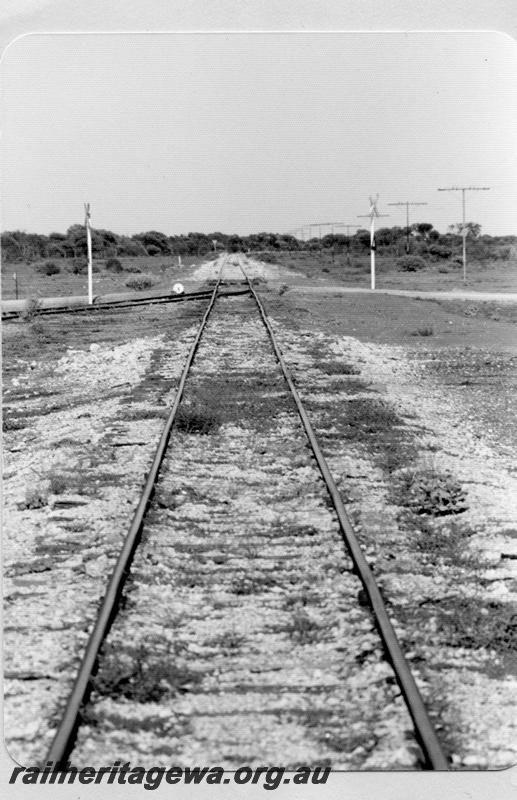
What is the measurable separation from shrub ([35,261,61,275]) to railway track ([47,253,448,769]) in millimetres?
32760

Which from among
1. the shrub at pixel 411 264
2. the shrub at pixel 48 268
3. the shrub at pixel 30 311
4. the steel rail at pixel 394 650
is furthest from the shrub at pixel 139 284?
the steel rail at pixel 394 650

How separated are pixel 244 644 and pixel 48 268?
35.9 metres

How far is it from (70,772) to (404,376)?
9082mm

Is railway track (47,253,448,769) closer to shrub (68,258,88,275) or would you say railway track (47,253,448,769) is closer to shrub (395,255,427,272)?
shrub (68,258,88,275)

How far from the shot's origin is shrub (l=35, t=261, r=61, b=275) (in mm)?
37188

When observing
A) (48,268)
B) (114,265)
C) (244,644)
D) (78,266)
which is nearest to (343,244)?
(114,265)

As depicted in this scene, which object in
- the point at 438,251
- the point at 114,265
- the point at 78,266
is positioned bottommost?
the point at 78,266

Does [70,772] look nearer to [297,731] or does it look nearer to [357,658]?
[297,731]

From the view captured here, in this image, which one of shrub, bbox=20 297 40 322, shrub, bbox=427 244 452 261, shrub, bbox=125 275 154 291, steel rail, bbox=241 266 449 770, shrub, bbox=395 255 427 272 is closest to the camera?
steel rail, bbox=241 266 449 770

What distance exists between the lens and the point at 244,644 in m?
3.69

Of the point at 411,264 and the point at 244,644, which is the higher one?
the point at 411,264

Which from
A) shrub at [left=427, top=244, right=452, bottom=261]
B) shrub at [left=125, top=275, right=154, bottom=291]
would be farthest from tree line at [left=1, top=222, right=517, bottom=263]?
shrub at [left=125, top=275, right=154, bottom=291]

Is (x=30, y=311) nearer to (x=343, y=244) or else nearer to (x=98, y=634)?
(x=98, y=634)

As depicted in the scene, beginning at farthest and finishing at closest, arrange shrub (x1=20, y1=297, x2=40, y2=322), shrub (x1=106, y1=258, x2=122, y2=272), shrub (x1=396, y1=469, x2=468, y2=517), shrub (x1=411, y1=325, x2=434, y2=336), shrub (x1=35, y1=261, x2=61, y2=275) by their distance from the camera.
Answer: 1. shrub (x1=106, y1=258, x2=122, y2=272)
2. shrub (x1=35, y1=261, x2=61, y2=275)
3. shrub (x1=20, y1=297, x2=40, y2=322)
4. shrub (x1=411, y1=325, x2=434, y2=336)
5. shrub (x1=396, y1=469, x2=468, y2=517)
